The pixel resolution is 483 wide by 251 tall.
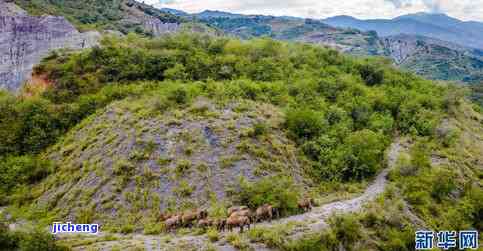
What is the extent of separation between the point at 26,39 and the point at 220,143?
138 ft

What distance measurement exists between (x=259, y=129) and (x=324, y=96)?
12.8 meters

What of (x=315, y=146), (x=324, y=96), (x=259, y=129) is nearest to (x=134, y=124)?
(x=259, y=129)

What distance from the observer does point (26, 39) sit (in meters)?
55.1

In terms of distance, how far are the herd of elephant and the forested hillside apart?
1.73 feet

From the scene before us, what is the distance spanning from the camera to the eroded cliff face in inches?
2069

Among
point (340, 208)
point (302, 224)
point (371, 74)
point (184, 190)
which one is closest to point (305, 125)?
point (340, 208)

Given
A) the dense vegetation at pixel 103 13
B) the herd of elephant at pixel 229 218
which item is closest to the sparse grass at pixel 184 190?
the herd of elephant at pixel 229 218

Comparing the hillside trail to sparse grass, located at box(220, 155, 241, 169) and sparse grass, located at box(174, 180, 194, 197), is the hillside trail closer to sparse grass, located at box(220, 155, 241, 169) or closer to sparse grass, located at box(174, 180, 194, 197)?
sparse grass, located at box(174, 180, 194, 197)

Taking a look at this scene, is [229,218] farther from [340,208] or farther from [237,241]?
[340,208]

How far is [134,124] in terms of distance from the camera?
28609mm

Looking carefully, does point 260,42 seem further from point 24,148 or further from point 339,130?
point 24,148

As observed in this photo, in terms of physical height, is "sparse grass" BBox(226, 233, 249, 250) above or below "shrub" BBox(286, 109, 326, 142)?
below

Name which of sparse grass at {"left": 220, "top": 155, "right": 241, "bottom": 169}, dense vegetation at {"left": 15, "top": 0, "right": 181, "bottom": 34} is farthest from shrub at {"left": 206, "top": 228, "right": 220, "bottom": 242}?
dense vegetation at {"left": 15, "top": 0, "right": 181, "bottom": 34}

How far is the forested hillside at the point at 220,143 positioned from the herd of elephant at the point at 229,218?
20.7 inches
